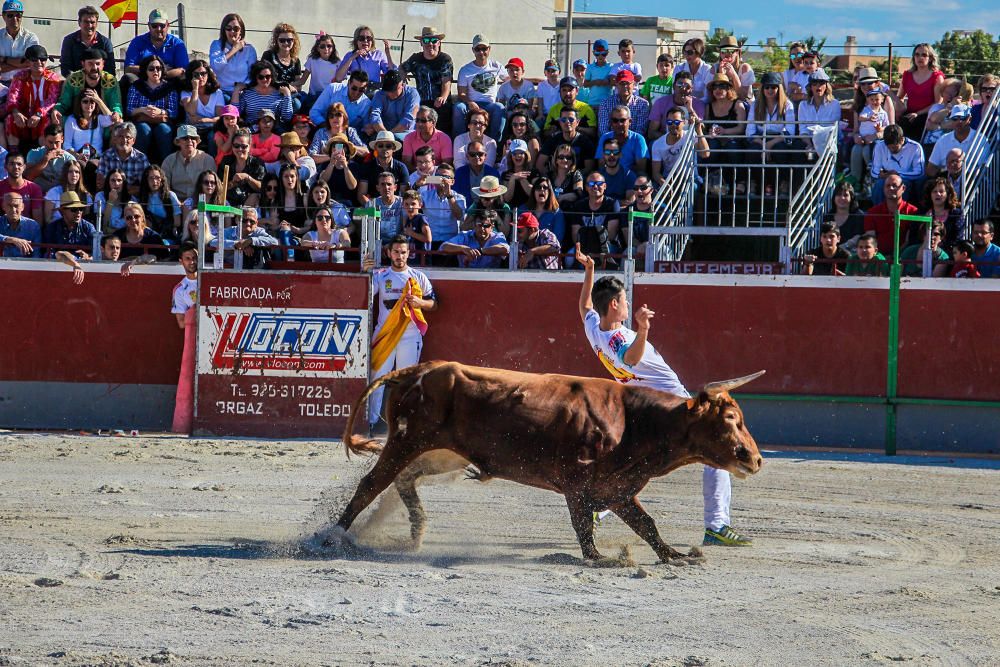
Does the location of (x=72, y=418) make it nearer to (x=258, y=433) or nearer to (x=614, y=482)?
(x=258, y=433)

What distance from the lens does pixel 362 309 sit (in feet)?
38.8

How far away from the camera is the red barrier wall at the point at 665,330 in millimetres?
11539

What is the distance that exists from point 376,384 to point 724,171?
7.19m

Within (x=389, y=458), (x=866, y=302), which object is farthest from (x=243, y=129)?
(x=389, y=458)

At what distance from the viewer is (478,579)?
6473 mm

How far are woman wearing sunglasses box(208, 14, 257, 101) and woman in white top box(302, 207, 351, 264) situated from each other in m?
3.25

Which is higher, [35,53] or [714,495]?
[35,53]

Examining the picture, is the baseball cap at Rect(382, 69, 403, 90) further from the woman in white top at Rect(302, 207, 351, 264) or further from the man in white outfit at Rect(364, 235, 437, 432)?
the man in white outfit at Rect(364, 235, 437, 432)

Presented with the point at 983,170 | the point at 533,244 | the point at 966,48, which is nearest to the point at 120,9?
the point at 533,244

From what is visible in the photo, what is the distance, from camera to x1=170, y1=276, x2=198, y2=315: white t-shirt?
1203 centimetres

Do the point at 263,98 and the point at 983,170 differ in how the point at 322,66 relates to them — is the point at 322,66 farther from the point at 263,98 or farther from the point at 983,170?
the point at 983,170

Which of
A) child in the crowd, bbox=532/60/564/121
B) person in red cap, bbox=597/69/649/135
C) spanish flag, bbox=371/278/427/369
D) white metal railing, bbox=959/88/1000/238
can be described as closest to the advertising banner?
spanish flag, bbox=371/278/427/369

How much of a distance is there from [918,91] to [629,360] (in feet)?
26.4

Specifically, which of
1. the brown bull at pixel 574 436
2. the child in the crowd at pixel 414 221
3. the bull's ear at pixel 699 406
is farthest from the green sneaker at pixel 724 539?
the child in the crowd at pixel 414 221
